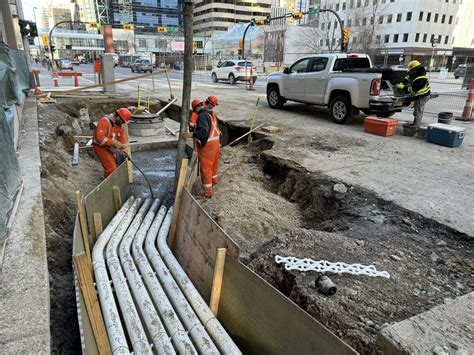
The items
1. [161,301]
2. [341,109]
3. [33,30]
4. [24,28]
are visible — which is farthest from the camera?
[33,30]

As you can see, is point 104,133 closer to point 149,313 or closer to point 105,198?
point 105,198

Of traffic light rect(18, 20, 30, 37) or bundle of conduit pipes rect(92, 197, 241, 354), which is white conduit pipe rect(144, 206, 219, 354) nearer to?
bundle of conduit pipes rect(92, 197, 241, 354)

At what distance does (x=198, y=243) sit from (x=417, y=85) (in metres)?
7.51

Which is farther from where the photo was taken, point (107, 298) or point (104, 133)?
point (104, 133)

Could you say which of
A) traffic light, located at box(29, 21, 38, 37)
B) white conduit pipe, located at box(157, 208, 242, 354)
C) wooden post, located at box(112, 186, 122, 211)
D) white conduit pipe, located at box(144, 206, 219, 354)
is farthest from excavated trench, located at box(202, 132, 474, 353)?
traffic light, located at box(29, 21, 38, 37)

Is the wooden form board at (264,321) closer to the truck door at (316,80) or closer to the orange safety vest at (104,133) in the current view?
the orange safety vest at (104,133)

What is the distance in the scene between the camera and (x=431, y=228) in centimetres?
426

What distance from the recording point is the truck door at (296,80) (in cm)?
1138

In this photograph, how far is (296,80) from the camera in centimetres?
1159

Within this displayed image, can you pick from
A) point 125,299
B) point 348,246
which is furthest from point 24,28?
point 348,246

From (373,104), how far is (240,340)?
26.2 feet

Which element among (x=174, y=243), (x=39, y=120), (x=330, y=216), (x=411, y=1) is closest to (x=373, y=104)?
(x=330, y=216)

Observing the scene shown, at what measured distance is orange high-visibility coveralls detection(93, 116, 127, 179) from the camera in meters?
5.68

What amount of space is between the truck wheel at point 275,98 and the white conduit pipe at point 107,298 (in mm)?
9573
